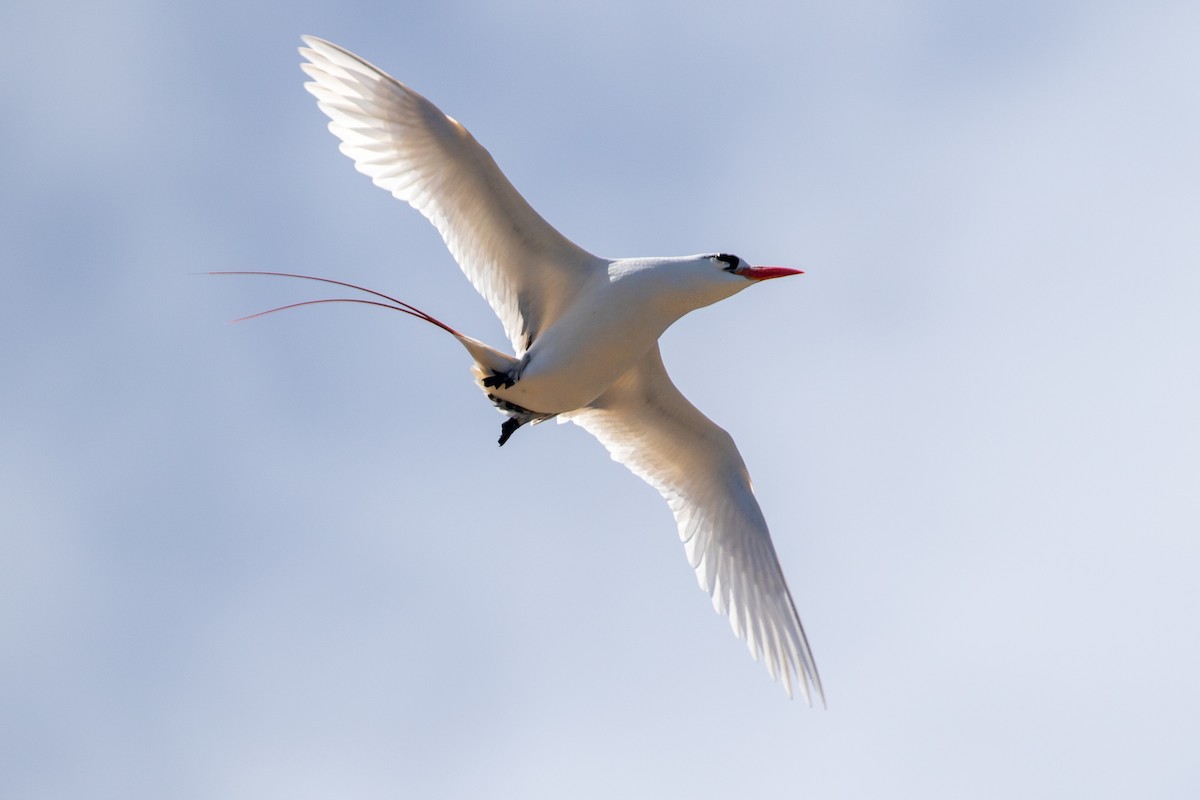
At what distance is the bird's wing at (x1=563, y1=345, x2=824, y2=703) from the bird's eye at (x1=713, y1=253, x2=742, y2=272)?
1761mm

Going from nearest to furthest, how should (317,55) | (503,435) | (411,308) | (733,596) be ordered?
1. (411,308)
2. (317,55)
3. (503,435)
4. (733,596)

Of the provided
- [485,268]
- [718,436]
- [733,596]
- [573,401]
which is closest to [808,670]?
[733,596]

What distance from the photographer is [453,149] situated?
14102 mm

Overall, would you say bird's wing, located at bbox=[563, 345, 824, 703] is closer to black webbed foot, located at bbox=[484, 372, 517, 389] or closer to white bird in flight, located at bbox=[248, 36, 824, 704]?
white bird in flight, located at bbox=[248, 36, 824, 704]

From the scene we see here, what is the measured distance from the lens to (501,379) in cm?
1424

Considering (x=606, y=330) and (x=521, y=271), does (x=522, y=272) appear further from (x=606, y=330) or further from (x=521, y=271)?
(x=606, y=330)

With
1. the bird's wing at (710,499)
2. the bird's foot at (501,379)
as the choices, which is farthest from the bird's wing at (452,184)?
the bird's wing at (710,499)

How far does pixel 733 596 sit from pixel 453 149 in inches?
244

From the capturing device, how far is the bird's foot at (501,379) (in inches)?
560

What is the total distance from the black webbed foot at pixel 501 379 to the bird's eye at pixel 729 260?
252 cm

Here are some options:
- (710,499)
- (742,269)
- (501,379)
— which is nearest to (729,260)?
(742,269)

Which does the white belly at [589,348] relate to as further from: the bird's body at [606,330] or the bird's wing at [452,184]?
the bird's wing at [452,184]

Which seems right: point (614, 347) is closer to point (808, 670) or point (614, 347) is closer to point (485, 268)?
point (485, 268)

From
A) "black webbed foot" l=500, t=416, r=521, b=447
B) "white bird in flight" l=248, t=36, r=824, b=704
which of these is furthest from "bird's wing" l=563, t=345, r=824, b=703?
"black webbed foot" l=500, t=416, r=521, b=447
